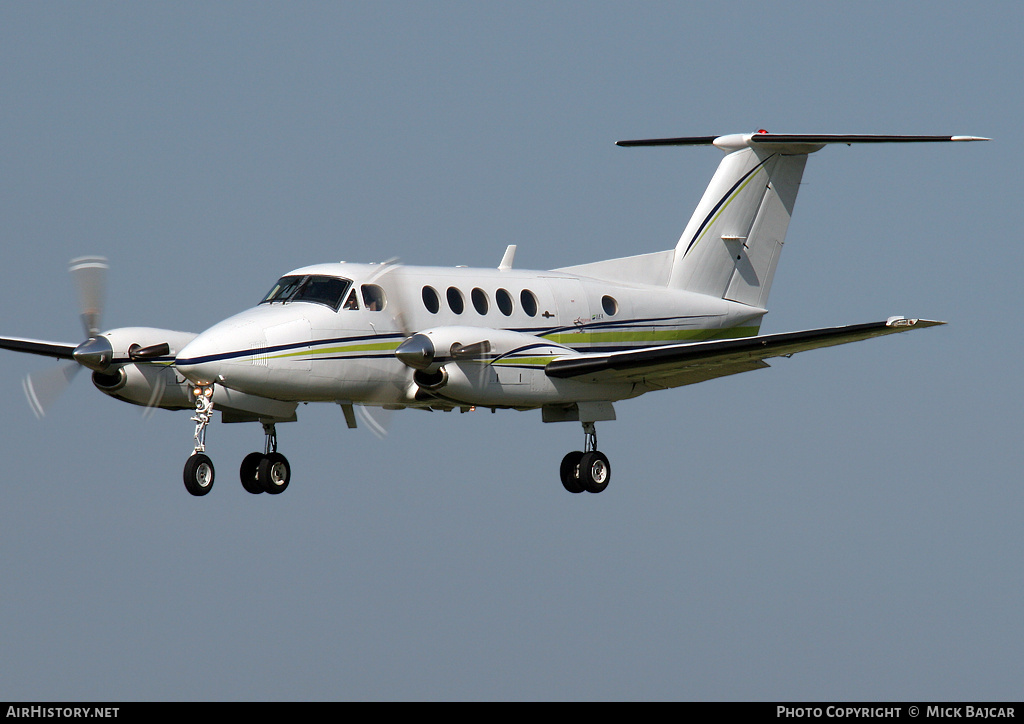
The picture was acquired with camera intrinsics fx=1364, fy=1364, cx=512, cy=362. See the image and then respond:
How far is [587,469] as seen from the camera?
21406mm

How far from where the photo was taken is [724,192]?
2395 centimetres

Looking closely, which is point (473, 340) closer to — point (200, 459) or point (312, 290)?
point (312, 290)

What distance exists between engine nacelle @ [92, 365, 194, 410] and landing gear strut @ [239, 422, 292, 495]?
4.50 ft

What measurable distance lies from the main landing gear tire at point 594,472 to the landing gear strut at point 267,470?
4567 millimetres

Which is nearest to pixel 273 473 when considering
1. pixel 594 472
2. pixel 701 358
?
pixel 594 472

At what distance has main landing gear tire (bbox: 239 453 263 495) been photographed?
20.6 metres

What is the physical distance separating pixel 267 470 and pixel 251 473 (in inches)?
11.7

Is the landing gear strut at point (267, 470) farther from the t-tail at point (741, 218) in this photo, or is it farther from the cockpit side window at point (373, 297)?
the t-tail at point (741, 218)

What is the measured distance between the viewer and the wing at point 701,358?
1828cm

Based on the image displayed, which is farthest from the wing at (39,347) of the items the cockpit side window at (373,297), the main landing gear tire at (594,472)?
the main landing gear tire at (594,472)

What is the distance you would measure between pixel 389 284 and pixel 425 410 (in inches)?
84.0
